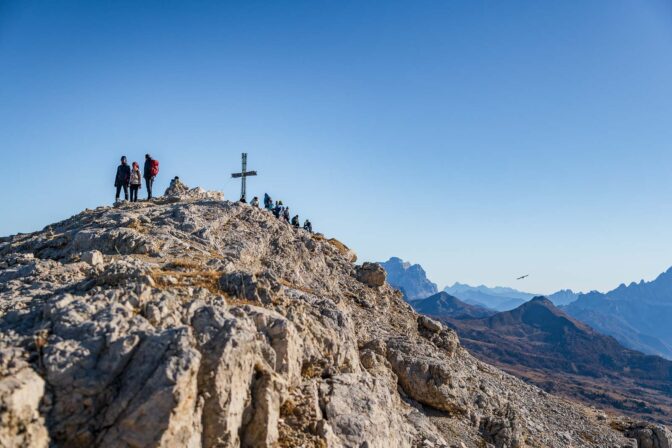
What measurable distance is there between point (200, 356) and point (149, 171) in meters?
25.4

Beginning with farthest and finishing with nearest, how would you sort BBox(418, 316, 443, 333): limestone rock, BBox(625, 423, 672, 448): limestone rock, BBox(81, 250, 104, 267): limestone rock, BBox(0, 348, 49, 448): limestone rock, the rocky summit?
BBox(625, 423, 672, 448): limestone rock < BBox(418, 316, 443, 333): limestone rock < BBox(81, 250, 104, 267): limestone rock < the rocky summit < BBox(0, 348, 49, 448): limestone rock

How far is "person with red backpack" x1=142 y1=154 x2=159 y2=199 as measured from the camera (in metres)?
35.8

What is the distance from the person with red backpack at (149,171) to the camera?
117ft

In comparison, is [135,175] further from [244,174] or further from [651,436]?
[651,436]

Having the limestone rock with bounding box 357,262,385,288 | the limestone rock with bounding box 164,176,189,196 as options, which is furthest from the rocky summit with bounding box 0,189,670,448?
the limestone rock with bounding box 164,176,189,196

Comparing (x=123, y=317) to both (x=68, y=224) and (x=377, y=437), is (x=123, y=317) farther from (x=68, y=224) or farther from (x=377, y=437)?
(x=68, y=224)

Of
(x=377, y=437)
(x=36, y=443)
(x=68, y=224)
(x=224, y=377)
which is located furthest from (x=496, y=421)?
(x=68, y=224)

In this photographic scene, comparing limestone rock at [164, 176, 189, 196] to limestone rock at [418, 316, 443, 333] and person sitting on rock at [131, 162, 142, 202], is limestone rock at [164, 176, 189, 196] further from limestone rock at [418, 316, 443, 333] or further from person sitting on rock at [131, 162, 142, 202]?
limestone rock at [418, 316, 443, 333]

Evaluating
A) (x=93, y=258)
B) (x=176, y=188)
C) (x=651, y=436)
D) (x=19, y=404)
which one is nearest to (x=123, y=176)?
(x=176, y=188)

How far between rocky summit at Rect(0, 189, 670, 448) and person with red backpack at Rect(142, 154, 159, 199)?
3.42 meters

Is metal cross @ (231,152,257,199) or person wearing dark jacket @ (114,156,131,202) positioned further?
metal cross @ (231,152,257,199)

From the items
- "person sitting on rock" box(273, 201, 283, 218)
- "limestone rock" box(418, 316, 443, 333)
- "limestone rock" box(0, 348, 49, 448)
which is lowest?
"limestone rock" box(0, 348, 49, 448)

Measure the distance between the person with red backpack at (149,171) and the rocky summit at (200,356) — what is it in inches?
135

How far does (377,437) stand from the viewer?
693 inches
